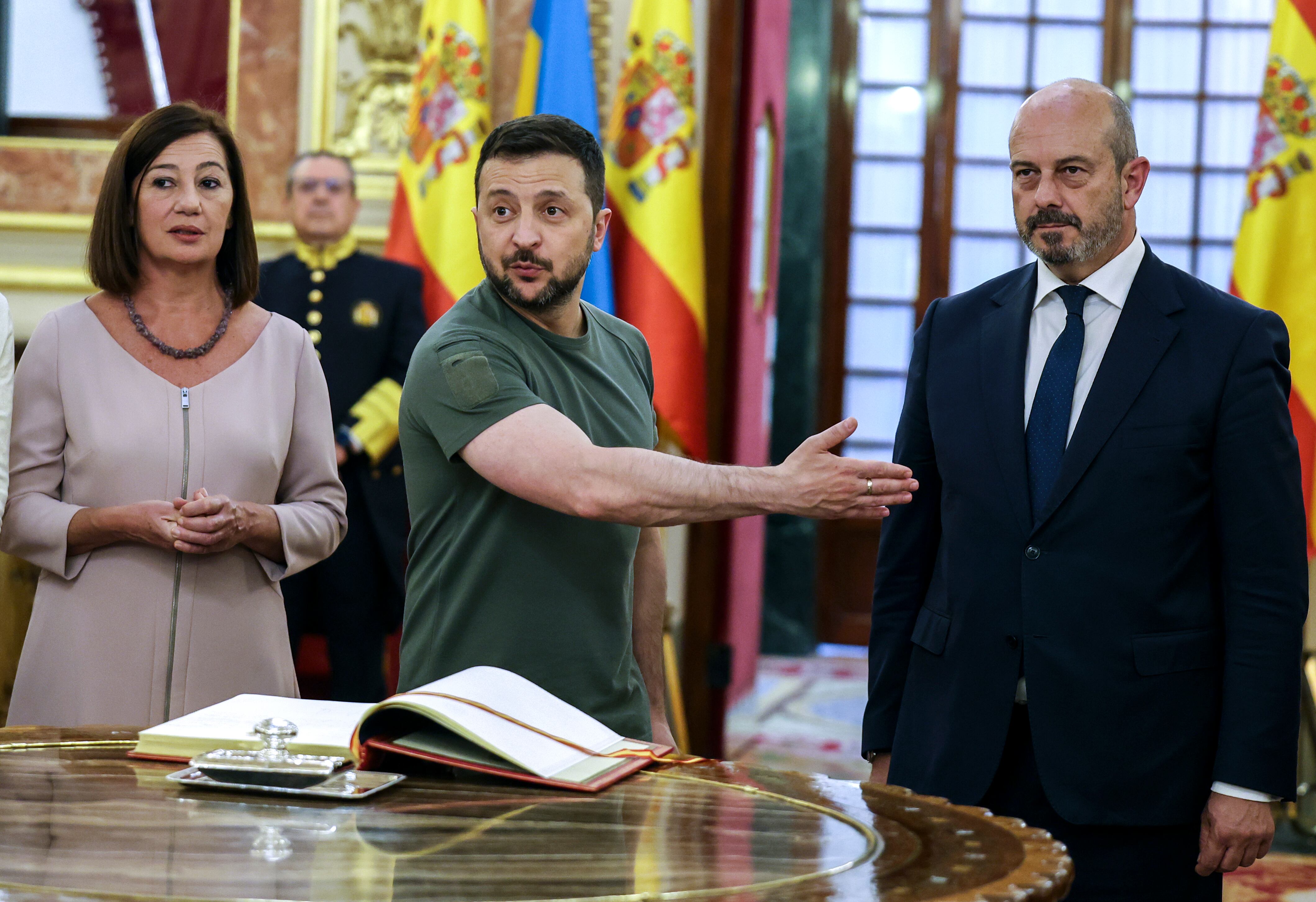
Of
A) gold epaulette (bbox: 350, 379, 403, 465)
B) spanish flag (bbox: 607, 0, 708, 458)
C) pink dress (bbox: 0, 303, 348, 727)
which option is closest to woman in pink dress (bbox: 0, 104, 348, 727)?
pink dress (bbox: 0, 303, 348, 727)

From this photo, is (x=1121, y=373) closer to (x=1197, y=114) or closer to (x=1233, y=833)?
(x=1233, y=833)

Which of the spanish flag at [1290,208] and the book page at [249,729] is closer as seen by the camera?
the book page at [249,729]

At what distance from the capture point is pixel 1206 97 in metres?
7.12

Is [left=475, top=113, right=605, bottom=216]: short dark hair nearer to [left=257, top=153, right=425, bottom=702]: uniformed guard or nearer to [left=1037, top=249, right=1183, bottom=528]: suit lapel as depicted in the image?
[left=1037, top=249, right=1183, bottom=528]: suit lapel

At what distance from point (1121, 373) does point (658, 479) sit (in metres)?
0.67

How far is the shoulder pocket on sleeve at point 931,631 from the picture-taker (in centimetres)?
194

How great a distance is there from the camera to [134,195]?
222 cm

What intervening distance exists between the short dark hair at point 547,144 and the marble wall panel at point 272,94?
268 centimetres

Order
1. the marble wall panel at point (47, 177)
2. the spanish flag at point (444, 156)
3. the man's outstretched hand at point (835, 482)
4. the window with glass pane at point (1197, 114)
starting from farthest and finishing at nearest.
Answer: the window with glass pane at point (1197, 114), the marble wall panel at point (47, 177), the spanish flag at point (444, 156), the man's outstretched hand at point (835, 482)

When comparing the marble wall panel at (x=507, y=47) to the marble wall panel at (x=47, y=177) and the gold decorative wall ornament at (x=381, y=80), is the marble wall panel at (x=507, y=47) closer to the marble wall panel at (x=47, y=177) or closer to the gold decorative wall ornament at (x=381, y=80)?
the gold decorative wall ornament at (x=381, y=80)

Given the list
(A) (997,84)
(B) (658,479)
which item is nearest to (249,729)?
(B) (658,479)

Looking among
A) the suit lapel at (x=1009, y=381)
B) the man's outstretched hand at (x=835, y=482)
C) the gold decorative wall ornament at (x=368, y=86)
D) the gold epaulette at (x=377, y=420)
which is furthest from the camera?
the gold decorative wall ornament at (x=368, y=86)

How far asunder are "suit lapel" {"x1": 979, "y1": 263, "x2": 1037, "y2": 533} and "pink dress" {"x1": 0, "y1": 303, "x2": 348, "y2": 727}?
40.3 inches

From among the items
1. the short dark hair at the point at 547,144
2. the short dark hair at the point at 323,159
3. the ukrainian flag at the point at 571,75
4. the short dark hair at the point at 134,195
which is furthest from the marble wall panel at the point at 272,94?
the short dark hair at the point at 547,144
